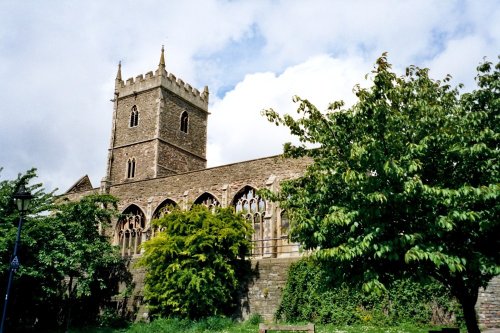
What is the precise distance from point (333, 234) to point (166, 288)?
10.2 meters

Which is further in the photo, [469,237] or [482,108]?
[482,108]

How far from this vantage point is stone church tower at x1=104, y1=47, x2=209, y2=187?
1513 inches

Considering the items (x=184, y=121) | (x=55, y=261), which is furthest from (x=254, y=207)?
(x=184, y=121)

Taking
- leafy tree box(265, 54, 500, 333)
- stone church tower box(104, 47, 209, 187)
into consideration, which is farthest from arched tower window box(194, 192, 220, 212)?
leafy tree box(265, 54, 500, 333)

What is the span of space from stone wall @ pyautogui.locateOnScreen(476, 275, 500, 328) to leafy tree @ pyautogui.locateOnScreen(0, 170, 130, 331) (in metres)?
14.4

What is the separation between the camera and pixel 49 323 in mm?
22359

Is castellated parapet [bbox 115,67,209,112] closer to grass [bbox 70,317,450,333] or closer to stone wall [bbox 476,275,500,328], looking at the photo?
grass [bbox 70,317,450,333]

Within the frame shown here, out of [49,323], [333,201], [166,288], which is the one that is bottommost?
[49,323]

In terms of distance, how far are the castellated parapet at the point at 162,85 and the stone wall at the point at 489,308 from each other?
30.3m

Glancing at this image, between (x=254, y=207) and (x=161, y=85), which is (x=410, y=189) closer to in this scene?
(x=254, y=207)

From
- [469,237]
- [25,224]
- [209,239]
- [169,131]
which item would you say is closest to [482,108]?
[469,237]

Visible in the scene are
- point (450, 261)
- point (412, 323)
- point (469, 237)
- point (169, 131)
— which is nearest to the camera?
point (450, 261)

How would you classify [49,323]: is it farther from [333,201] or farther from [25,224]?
[333,201]

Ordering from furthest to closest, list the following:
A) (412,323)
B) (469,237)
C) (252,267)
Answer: (252,267), (412,323), (469,237)
